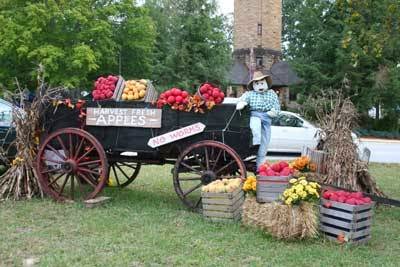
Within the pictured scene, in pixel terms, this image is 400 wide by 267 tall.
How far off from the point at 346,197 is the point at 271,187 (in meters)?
0.83

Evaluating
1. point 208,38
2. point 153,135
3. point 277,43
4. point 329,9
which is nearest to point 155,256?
point 153,135

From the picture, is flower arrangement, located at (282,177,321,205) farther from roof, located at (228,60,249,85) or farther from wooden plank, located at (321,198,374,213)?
roof, located at (228,60,249,85)

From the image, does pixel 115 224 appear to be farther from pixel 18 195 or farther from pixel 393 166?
pixel 393 166

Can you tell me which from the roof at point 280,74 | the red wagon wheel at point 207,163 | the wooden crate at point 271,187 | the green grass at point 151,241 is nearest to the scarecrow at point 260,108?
the red wagon wheel at point 207,163

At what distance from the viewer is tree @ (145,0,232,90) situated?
29578 millimetres

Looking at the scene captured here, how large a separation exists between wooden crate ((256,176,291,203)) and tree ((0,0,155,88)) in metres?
15.6

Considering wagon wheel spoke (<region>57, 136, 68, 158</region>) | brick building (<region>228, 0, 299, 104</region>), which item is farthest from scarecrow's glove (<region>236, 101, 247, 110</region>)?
brick building (<region>228, 0, 299, 104</region>)

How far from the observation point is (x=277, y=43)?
42500 mm

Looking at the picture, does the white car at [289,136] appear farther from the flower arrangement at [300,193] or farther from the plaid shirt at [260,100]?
the flower arrangement at [300,193]

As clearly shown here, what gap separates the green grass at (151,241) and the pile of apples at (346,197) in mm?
467

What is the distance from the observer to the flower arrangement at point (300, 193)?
5.63 m

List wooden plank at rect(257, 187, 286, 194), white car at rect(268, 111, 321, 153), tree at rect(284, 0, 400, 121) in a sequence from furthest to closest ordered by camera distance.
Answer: tree at rect(284, 0, 400, 121)
white car at rect(268, 111, 321, 153)
wooden plank at rect(257, 187, 286, 194)

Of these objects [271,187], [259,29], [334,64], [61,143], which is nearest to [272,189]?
[271,187]

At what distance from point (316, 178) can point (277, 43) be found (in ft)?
118
